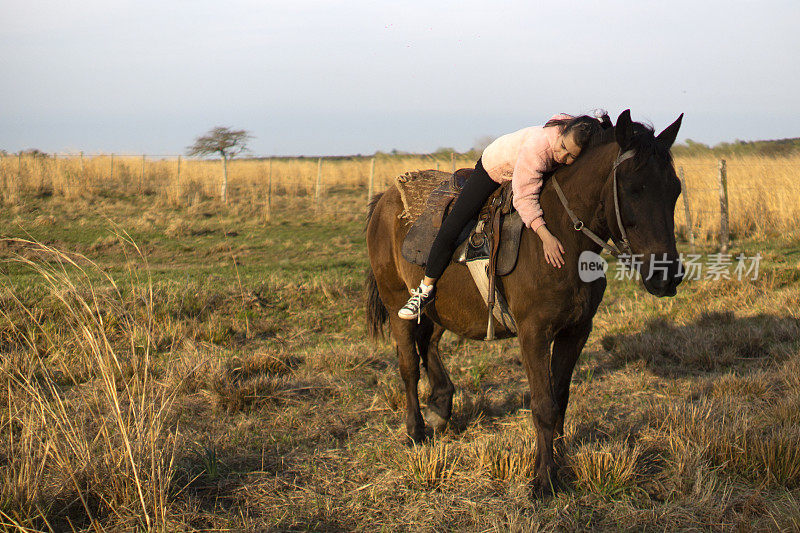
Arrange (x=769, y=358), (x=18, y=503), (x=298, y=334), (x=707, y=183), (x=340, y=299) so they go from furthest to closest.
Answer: (x=707, y=183), (x=340, y=299), (x=298, y=334), (x=769, y=358), (x=18, y=503)

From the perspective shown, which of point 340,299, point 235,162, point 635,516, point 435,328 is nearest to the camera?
point 635,516

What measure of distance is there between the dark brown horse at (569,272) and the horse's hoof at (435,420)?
0.04ft

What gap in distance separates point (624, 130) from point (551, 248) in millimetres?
814

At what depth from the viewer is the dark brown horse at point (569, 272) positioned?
3.42m

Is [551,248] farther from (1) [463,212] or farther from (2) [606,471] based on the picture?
(2) [606,471]

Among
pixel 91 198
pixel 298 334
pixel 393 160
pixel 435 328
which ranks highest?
pixel 393 160

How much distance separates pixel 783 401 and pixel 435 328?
298cm

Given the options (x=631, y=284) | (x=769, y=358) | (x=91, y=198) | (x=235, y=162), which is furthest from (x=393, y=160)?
(x=769, y=358)

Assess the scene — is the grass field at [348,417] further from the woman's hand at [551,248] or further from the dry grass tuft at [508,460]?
the woman's hand at [551,248]

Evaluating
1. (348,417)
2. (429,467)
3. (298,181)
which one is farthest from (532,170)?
(298,181)

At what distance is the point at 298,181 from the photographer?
26.0 metres

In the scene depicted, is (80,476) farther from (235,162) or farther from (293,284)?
(235,162)

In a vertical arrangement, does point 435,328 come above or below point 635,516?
above

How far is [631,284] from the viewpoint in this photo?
10.7 metres
